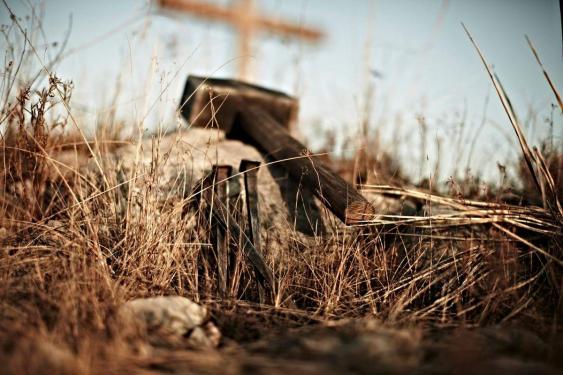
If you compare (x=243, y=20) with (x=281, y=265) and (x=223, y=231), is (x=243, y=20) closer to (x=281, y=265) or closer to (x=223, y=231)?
(x=223, y=231)

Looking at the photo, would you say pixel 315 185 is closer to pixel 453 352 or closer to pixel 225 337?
pixel 225 337

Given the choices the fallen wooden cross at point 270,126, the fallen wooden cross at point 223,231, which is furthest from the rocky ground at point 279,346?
the fallen wooden cross at point 270,126

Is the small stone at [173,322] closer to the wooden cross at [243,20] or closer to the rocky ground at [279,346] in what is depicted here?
the rocky ground at [279,346]

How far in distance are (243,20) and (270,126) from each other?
3.64 meters

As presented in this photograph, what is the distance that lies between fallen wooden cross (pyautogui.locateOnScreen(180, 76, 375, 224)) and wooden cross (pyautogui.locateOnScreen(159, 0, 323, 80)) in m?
1.61

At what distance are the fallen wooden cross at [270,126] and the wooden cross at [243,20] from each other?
1.61 metres

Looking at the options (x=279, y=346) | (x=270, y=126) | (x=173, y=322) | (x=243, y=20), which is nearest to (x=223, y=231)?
(x=173, y=322)

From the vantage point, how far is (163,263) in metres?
1.75

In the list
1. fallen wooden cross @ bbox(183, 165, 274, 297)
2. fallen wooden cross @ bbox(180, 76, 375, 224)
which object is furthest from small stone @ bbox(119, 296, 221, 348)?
fallen wooden cross @ bbox(180, 76, 375, 224)

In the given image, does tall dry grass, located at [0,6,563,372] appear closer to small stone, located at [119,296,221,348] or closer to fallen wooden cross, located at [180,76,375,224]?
small stone, located at [119,296,221,348]

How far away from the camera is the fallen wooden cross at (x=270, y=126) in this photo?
185cm

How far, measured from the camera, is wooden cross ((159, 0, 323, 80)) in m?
4.69

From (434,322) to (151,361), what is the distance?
110 centimetres

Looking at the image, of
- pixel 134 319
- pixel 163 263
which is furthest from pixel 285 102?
pixel 134 319
